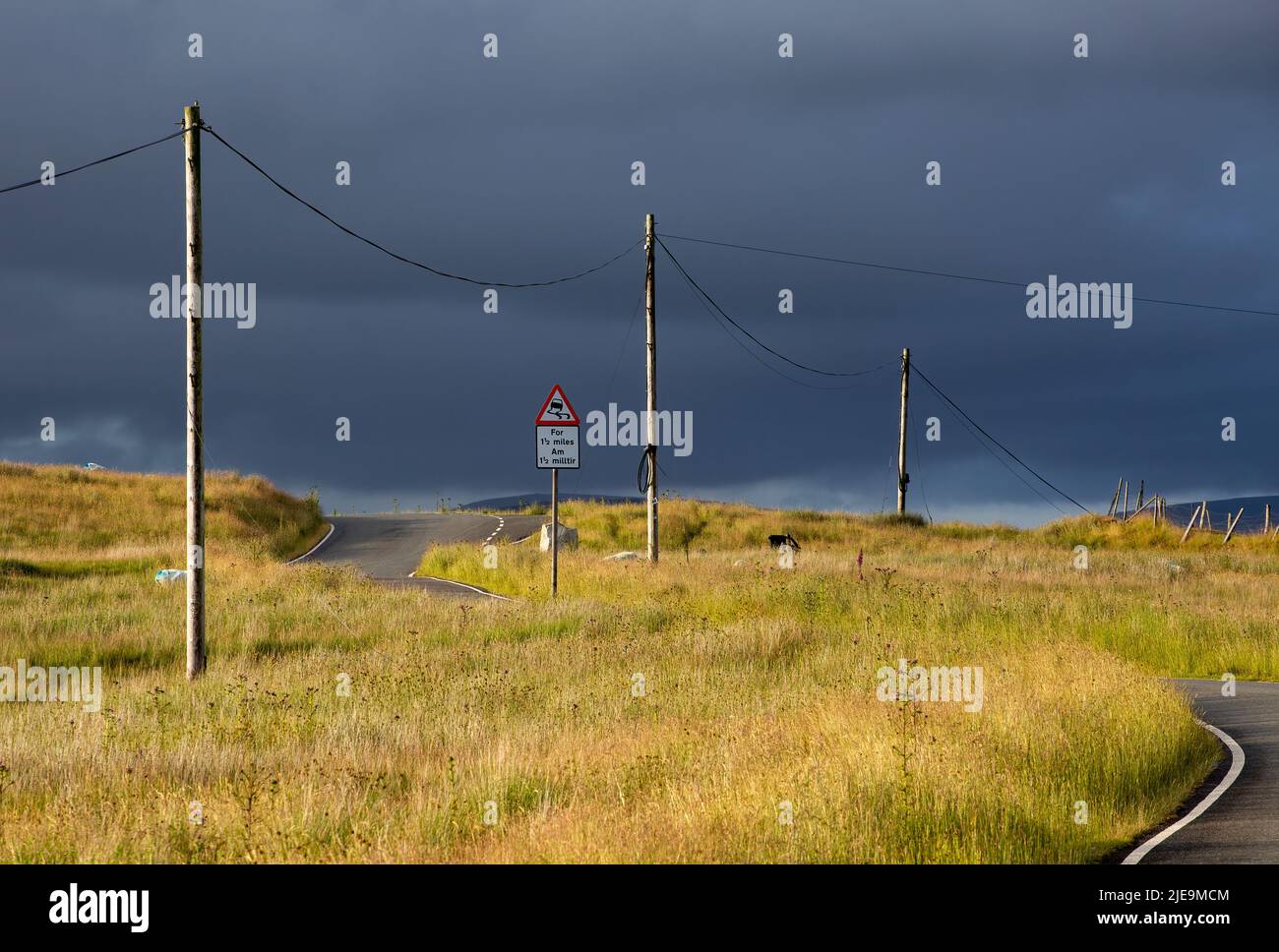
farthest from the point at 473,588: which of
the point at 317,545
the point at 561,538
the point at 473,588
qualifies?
the point at 317,545

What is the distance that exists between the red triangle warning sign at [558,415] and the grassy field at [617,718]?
406cm

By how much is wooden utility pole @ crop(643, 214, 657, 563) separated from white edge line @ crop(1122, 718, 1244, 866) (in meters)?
17.7

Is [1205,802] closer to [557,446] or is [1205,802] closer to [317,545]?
[557,446]

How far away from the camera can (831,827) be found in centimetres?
824

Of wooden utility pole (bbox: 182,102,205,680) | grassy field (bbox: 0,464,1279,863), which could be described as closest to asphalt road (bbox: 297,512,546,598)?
grassy field (bbox: 0,464,1279,863)

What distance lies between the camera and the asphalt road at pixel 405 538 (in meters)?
34.6

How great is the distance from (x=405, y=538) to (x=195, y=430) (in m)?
31.0

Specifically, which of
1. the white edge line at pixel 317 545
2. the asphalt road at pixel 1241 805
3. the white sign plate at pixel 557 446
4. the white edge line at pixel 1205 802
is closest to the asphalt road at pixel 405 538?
the white edge line at pixel 317 545
